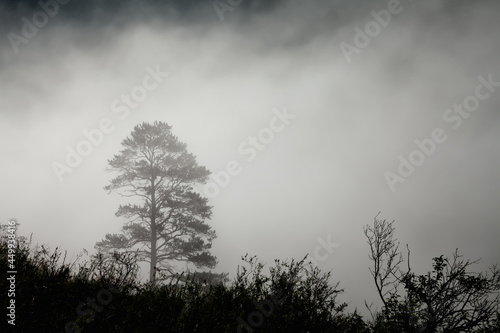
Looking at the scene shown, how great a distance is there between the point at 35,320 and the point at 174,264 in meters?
13.4

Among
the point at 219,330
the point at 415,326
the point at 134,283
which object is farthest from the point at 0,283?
the point at 415,326

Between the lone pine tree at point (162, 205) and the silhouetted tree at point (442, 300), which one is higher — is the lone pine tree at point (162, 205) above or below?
above

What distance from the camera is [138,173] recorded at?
15.8 metres

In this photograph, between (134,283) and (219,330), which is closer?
(219,330)

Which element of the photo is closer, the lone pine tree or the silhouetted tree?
the silhouetted tree

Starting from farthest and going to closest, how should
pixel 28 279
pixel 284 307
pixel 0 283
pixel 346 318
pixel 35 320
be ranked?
pixel 346 318 < pixel 284 307 < pixel 28 279 < pixel 0 283 < pixel 35 320

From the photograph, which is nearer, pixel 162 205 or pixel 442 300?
pixel 442 300

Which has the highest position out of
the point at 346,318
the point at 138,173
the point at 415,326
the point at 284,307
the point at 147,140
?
the point at 147,140

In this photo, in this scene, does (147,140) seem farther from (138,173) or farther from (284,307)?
(284,307)

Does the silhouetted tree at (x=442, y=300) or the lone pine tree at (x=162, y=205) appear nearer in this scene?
the silhouetted tree at (x=442, y=300)

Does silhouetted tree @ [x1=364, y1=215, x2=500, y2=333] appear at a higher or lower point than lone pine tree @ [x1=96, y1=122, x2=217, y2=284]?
lower

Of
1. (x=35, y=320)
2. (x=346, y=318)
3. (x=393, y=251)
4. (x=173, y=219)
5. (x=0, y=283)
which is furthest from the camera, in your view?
(x=173, y=219)

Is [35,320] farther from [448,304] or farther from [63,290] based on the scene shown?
[448,304]

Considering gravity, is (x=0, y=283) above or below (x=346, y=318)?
above
